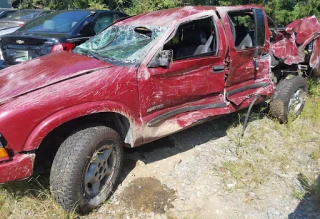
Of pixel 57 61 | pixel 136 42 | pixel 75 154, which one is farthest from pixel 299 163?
pixel 57 61

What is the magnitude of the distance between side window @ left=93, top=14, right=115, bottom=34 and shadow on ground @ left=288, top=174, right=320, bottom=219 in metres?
4.39

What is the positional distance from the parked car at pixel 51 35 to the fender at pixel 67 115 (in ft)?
8.05

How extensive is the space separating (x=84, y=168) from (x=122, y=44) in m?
1.52

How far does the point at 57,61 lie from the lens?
10.6 ft

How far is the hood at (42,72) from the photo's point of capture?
2568 mm

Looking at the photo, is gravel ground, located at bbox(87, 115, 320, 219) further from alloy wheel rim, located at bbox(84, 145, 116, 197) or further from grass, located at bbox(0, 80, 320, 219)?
alloy wheel rim, located at bbox(84, 145, 116, 197)

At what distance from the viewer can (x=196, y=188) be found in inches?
127

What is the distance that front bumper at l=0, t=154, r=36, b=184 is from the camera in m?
2.34

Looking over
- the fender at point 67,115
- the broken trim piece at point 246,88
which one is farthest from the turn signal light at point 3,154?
the broken trim piece at point 246,88

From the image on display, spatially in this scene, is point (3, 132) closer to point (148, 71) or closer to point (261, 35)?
point (148, 71)

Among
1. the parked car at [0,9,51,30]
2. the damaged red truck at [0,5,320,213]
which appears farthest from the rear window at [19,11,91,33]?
the parked car at [0,9,51,30]

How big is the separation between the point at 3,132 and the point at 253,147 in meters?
3.00

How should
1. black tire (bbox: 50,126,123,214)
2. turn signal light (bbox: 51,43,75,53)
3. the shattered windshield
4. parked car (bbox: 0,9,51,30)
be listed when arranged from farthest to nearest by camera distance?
parked car (bbox: 0,9,51,30) → turn signal light (bbox: 51,43,75,53) → the shattered windshield → black tire (bbox: 50,126,123,214)

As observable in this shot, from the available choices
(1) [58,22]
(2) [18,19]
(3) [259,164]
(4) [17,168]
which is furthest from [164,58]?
(2) [18,19]
